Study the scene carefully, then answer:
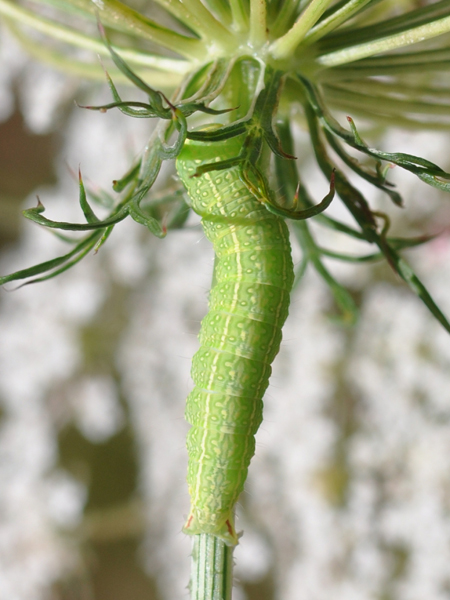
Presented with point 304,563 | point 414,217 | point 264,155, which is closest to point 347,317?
point 264,155

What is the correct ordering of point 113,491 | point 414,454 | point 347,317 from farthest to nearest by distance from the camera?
point 113,491 → point 414,454 → point 347,317

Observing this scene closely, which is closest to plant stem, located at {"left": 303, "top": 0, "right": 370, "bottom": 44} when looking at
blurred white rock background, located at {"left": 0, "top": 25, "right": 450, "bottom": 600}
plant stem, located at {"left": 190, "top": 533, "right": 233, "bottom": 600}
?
plant stem, located at {"left": 190, "top": 533, "right": 233, "bottom": 600}

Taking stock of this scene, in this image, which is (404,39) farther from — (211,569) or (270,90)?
(211,569)

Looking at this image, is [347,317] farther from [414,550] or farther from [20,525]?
[20,525]

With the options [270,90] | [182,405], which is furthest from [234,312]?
[182,405]

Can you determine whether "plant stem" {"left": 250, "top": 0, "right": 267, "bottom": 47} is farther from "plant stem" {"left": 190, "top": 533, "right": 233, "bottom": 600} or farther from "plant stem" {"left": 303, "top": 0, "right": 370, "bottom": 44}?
"plant stem" {"left": 190, "top": 533, "right": 233, "bottom": 600}

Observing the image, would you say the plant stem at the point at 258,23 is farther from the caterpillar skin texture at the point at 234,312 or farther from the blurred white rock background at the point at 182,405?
the blurred white rock background at the point at 182,405

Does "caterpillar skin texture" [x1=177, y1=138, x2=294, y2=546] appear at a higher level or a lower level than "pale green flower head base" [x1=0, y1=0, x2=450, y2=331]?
lower
